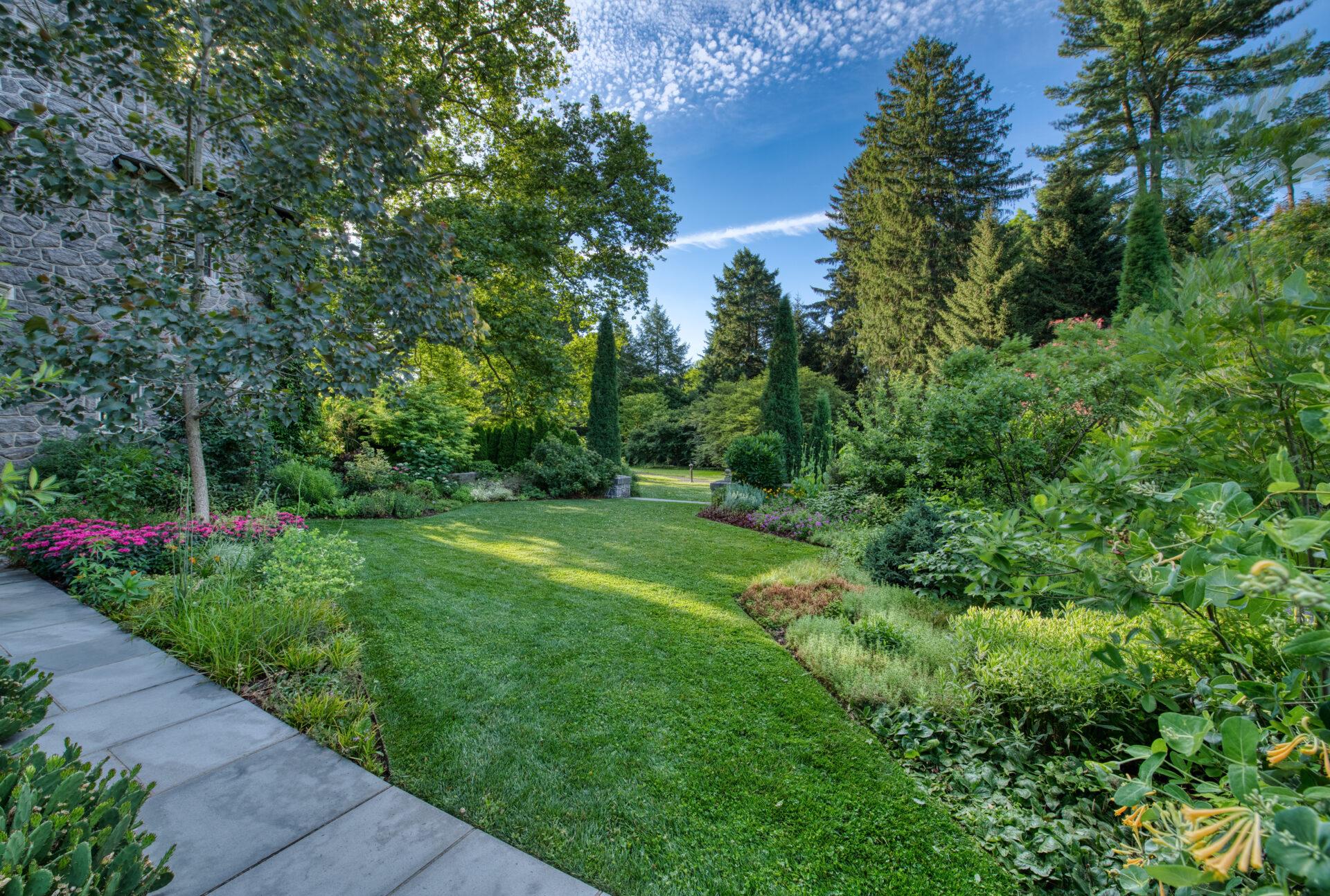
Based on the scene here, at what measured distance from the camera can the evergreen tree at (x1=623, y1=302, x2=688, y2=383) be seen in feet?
109

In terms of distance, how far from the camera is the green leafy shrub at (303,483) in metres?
7.05

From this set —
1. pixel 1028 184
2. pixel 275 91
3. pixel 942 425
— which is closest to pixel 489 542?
pixel 275 91

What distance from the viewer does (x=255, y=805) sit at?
183 cm

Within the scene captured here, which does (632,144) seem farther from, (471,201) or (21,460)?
(21,460)

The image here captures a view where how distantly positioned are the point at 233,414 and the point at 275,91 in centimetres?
235

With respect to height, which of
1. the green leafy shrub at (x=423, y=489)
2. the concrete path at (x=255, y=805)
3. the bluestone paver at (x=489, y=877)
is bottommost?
the bluestone paver at (x=489, y=877)

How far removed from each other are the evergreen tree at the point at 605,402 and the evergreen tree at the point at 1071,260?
510 inches

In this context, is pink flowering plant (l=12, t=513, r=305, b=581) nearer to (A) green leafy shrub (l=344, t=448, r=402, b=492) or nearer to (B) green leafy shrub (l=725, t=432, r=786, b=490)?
(A) green leafy shrub (l=344, t=448, r=402, b=492)

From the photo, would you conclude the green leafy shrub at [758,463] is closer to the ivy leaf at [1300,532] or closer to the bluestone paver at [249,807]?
the bluestone paver at [249,807]

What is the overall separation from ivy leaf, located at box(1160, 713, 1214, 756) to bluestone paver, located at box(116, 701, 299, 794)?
3.01 metres

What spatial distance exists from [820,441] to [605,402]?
608 cm

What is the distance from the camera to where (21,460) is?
589 cm

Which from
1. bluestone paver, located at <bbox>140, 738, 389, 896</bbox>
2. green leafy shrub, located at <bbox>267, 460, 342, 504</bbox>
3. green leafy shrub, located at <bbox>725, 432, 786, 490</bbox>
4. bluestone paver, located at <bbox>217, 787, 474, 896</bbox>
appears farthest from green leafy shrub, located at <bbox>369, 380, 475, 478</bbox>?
bluestone paver, located at <bbox>217, 787, 474, 896</bbox>

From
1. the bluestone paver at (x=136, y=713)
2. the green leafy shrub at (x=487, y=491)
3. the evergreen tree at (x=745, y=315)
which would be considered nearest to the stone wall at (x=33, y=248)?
the green leafy shrub at (x=487, y=491)
